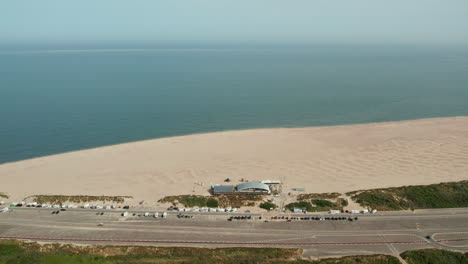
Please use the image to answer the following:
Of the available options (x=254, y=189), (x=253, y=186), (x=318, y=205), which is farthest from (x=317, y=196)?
(x=253, y=186)

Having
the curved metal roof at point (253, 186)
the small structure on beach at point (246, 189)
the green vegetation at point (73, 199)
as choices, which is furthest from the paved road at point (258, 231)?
the curved metal roof at point (253, 186)

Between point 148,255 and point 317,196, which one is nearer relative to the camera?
point 148,255

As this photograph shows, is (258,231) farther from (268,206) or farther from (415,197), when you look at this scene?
(415,197)

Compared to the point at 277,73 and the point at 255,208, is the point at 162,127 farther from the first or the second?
the point at 277,73

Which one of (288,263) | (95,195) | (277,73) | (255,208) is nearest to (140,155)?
(95,195)

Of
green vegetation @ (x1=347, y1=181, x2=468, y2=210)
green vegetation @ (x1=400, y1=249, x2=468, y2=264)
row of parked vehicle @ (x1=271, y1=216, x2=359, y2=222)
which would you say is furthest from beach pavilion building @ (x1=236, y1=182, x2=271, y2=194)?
green vegetation @ (x1=400, y1=249, x2=468, y2=264)
